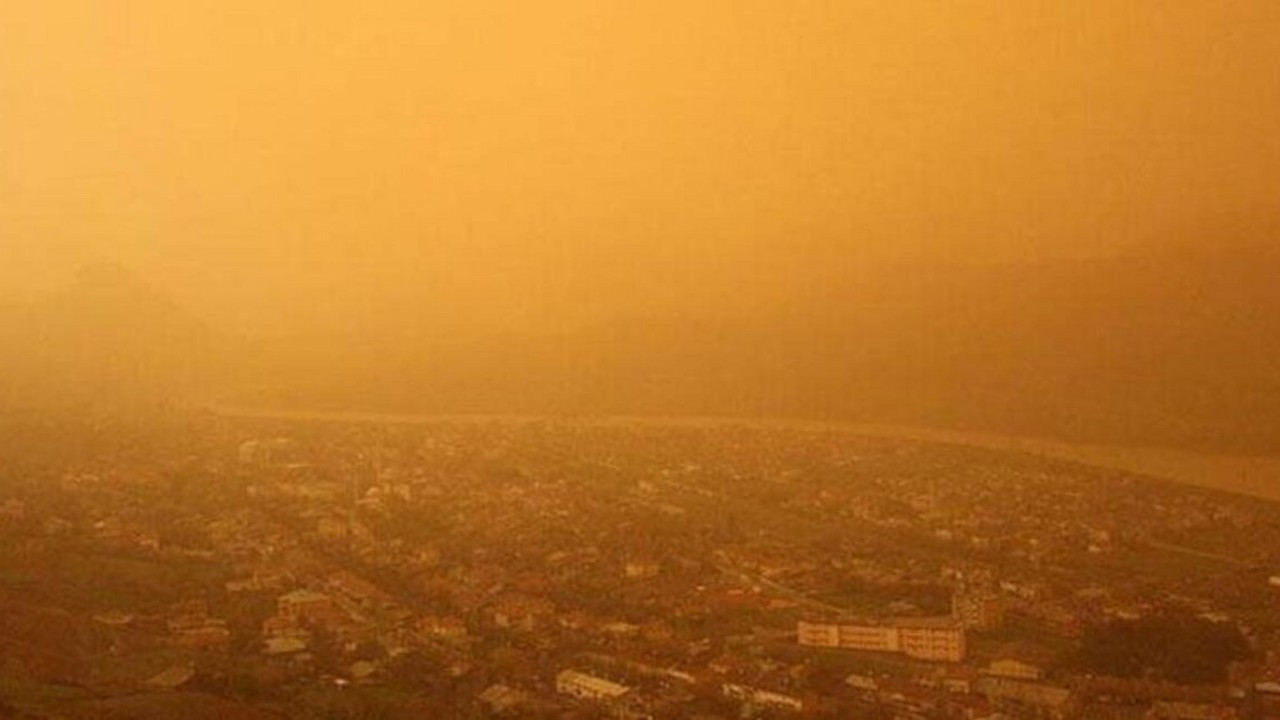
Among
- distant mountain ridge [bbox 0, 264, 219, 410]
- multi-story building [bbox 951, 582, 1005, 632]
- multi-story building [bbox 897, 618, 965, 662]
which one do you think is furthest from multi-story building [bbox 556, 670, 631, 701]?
distant mountain ridge [bbox 0, 264, 219, 410]

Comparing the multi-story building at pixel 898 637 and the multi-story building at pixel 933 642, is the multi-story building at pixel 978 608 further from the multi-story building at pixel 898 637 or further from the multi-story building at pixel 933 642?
the multi-story building at pixel 933 642

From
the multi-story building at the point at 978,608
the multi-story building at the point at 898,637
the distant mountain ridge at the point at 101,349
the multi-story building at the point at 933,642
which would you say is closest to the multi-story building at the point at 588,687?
the multi-story building at the point at 898,637

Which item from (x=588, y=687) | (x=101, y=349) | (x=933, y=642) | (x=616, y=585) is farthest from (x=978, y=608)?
(x=101, y=349)

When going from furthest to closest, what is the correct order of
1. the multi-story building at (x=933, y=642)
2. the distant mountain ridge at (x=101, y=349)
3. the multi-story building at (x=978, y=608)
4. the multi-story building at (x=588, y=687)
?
the distant mountain ridge at (x=101, y=349) < the multi-story building at (x=978, y=608) < the multi-story building at (x=933, y=642) < the multi-story building at (x=588, y=687)

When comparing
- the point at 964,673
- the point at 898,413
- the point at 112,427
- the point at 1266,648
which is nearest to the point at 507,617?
the point at 964,673

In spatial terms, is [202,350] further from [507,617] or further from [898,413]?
[507,617]

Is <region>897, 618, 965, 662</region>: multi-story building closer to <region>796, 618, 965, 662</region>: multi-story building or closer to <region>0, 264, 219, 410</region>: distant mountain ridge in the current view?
<region>796, 618, 965, 662</region>: multi-story building

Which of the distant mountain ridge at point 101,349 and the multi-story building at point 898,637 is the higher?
the distant mountain ridge at point 101,349

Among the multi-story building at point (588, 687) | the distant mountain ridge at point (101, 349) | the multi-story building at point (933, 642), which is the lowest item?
the multi-story building at point (588, 687)

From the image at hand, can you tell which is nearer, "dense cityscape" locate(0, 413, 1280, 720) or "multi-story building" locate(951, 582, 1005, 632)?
"dense cityscape" locate(0, 413, 1280, 720)
